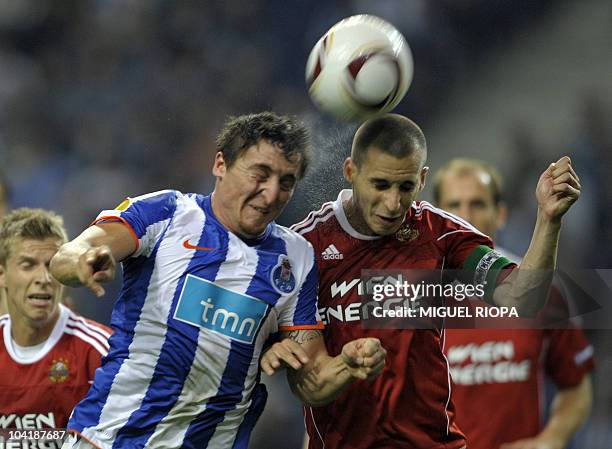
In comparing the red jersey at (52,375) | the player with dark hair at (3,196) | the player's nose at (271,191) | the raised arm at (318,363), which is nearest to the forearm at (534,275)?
the raised arm at (318,363)

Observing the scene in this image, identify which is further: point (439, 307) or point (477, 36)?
point (477, 36)

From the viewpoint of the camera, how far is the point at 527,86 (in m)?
7.48

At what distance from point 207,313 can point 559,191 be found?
1358 millimetres

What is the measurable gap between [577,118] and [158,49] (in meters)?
3.72

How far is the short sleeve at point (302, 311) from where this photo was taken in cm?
323

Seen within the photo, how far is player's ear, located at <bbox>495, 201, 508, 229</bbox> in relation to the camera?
5.87m

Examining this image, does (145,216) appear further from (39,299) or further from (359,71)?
(39,299)

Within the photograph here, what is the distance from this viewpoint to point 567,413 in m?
4.90

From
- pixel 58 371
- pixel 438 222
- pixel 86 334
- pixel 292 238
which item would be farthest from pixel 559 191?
pixel 58 371

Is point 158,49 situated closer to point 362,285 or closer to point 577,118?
point 577,118

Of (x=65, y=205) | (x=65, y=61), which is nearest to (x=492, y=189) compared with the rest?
(x=65, y=205)

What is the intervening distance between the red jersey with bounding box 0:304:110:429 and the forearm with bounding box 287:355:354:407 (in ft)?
5.04

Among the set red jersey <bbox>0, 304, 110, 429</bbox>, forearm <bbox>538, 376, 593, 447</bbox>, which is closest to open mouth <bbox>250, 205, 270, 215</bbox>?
red jersey <bbox>0, 304, 110, 429</bbox>

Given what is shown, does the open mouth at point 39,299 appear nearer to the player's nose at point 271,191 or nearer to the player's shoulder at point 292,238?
the player's shoulder at point 292,238
